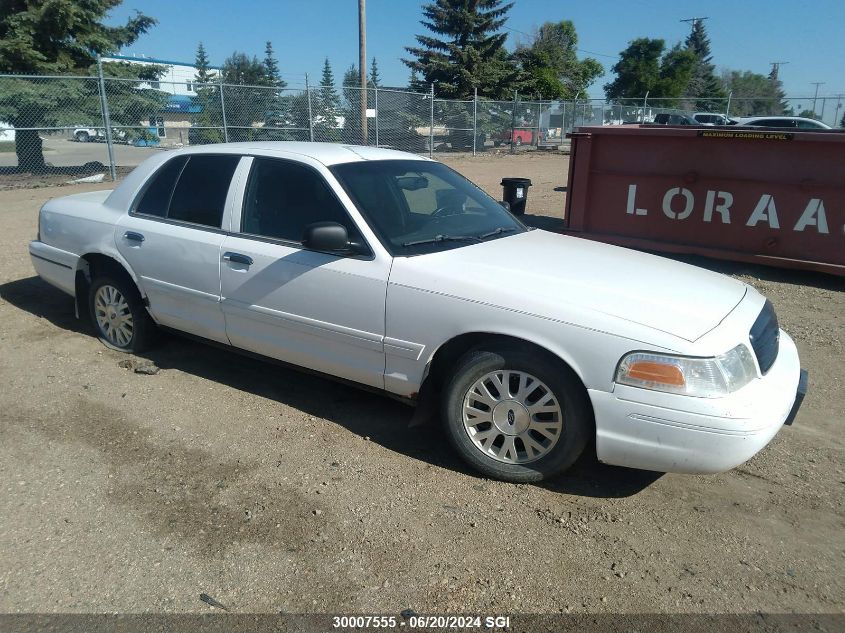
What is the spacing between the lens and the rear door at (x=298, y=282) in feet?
12.6

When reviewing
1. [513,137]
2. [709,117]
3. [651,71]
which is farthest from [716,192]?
[651,71]

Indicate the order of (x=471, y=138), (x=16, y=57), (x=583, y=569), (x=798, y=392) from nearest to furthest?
(x=583, y=569)
(x=798, y=392)
(x=16, y=57)
(x=471, y=138)

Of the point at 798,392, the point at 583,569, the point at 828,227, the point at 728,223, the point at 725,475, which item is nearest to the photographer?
the point at 583,569

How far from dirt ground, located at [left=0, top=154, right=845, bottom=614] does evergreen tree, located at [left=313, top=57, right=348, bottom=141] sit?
18401mm

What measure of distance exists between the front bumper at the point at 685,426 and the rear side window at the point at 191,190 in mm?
2804

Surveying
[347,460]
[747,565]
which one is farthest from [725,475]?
[347,460]

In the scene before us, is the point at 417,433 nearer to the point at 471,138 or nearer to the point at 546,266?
the point at 546,266

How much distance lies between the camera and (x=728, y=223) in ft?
25.6

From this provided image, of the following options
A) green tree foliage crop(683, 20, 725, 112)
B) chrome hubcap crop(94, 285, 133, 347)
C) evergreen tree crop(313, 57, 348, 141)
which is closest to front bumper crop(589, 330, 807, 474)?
chrome hubcap crop(94, 285, 133, 347)

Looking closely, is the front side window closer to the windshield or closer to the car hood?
the windshield

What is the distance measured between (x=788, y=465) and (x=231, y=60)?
7844 cm

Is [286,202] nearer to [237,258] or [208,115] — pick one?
[237,258]

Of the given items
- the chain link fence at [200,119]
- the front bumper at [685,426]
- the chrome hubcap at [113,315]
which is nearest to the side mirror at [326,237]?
the front bumper at [685,426]

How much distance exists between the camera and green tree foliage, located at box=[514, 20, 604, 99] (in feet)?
149
